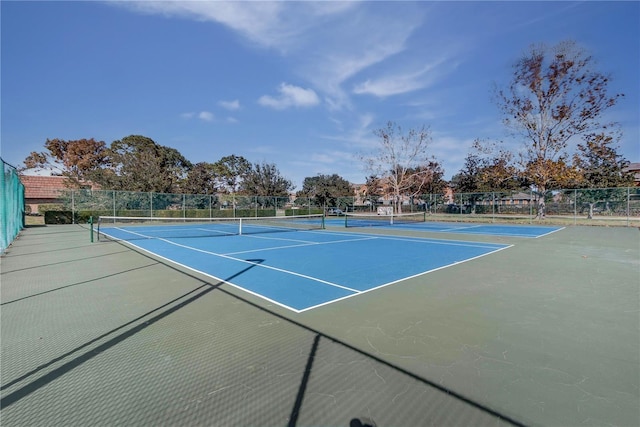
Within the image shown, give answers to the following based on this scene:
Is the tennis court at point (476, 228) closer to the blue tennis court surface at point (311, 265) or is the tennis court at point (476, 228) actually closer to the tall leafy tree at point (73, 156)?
the blue tennis court surface at point (311, 265)

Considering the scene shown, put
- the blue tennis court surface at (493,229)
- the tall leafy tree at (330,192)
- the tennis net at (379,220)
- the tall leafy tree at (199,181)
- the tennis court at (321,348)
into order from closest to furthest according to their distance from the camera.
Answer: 1. the tennis court at (321,348)
2. the blue tennis court surface at (493,229)
3. the tennis net at (379,220)
4. the tall leafy tree at (199,181)
5. the tall leafy tree at (330,192)

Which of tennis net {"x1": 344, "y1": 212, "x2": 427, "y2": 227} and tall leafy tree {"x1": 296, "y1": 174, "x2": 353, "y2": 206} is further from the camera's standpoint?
tall leafy tree {"x1": 296, "y1": 174, "x2": 353, "y2": 206}

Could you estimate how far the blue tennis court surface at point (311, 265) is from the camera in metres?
5.52

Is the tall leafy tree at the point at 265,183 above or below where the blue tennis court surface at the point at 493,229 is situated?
above

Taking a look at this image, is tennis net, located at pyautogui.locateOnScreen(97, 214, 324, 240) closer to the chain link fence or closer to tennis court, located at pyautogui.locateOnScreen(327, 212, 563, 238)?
the chain link fence

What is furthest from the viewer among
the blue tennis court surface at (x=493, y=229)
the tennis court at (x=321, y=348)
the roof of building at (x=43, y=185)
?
the roof of building at (x=43, y=185)

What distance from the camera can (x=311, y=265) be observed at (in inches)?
309

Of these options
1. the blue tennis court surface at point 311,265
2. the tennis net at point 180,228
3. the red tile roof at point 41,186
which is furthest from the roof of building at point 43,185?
the blue tennis court surface at point 311,265

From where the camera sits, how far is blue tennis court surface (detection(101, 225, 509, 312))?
5.52 metres

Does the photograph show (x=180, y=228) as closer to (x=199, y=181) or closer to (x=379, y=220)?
(x=379, y=220)

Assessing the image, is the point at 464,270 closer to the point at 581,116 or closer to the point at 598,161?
the point at 581,116

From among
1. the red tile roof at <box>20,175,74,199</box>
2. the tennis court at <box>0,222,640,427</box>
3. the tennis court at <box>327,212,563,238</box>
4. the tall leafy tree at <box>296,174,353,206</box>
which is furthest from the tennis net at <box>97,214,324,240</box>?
the tall leafy tree at <box>296,174,353,206</box>

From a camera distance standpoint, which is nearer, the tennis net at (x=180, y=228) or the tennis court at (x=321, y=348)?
the tennis court at (x=321, y=348)

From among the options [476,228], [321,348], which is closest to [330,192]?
[476,228]
